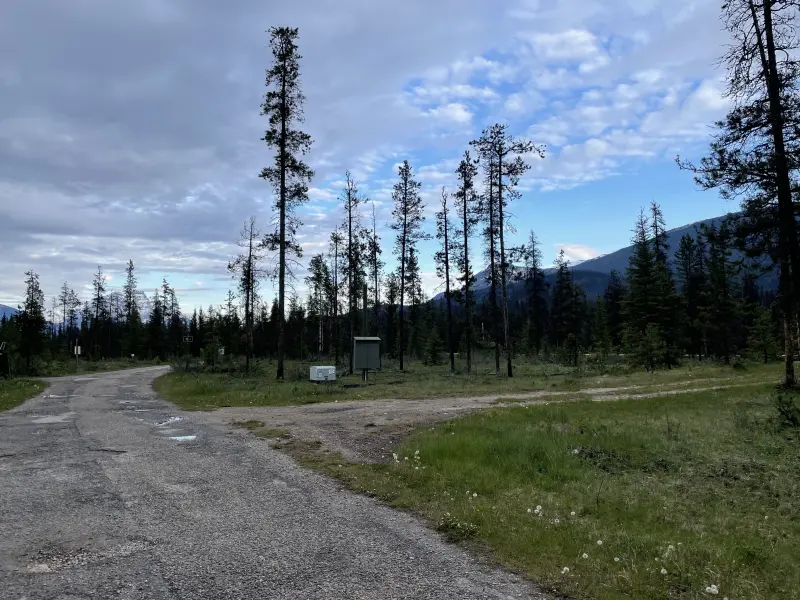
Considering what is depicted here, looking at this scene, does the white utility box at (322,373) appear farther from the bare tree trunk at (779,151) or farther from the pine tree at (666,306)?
the pine tree at (666,306)

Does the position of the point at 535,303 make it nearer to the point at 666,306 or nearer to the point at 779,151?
the point at 666,306

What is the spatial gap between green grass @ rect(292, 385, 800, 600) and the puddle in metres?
7.87

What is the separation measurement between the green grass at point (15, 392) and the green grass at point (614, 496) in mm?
13904

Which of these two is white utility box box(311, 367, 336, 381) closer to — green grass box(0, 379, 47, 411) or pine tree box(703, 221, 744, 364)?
green grass box(0, 379, 47, 411)

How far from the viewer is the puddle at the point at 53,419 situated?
1350 cm

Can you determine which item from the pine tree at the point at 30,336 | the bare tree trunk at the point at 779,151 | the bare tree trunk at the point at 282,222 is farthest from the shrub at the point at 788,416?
the pine tree at the point at 30,336

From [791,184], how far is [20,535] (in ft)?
77.2

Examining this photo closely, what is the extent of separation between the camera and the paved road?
4.28 metres

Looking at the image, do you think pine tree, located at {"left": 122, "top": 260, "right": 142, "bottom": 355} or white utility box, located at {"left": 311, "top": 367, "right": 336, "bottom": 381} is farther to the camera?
pine tree, located at {"left": 122, "top": 260, "right": 142, "bottom": 355}

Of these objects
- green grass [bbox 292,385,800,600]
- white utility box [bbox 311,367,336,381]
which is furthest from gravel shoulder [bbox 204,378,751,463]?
white utility box [bbox 311,367,336,381]

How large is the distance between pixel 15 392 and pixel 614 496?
2424 centimetres

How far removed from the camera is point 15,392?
70.6ft

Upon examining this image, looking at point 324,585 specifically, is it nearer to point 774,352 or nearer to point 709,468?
point 709,468

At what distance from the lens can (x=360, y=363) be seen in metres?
25.6
